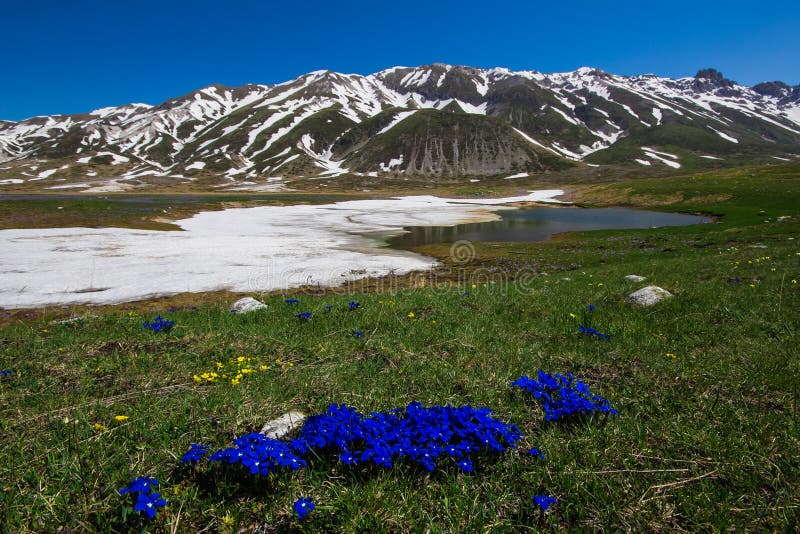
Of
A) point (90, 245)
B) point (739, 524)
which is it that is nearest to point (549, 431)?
point (739, 524)

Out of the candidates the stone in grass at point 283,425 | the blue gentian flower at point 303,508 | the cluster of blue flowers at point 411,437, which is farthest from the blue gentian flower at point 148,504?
the stone in grass at point 283,425

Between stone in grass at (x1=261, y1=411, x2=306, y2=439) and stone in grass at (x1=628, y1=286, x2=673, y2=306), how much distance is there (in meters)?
11.0

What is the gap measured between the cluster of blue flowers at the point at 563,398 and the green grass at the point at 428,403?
0.24m

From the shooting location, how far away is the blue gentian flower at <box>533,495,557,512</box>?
3709 mm

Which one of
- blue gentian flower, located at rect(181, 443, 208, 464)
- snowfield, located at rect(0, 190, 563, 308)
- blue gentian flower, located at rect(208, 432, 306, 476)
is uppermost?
blue gentian flower, located at rect(208, 432, 306, 476)

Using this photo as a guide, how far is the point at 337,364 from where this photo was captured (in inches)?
292

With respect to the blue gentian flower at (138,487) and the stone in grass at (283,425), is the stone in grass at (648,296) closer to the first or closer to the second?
the stone in grass at (283,425)

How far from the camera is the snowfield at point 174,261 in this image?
23.0m

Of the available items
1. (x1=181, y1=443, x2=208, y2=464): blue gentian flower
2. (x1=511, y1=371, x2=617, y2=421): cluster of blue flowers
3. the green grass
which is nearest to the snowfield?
the green grass

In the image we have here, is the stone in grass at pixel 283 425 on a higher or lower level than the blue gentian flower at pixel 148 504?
lower

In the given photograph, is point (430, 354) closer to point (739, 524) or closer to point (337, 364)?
point (337, 364)

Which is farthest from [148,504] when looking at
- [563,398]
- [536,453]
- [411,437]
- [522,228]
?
[522,228]

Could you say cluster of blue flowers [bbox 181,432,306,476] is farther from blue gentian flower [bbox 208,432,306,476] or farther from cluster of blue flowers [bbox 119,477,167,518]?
cluster of blue flowers [bbox 119,477,167,518]

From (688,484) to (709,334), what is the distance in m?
6.31
